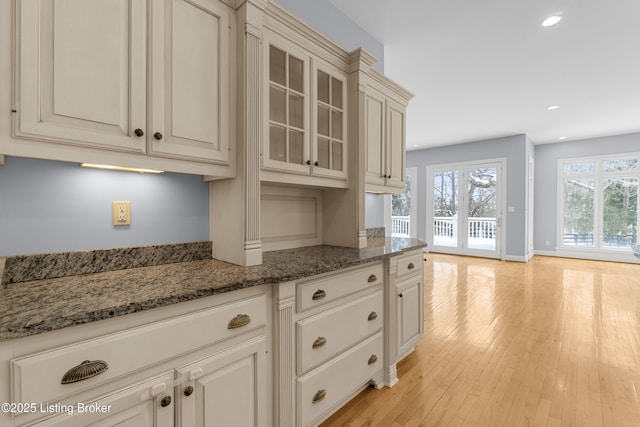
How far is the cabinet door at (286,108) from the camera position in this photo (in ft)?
5.63

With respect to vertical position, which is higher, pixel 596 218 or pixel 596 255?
pixel 596 218

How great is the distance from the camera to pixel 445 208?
7.61 metres

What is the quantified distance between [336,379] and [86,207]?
Answer: 1549 millimetres

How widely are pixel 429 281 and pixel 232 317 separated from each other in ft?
14.1

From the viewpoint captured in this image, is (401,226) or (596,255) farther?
(401,226)

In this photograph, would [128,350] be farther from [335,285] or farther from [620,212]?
[620,212]

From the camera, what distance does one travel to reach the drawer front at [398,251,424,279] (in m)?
2.19

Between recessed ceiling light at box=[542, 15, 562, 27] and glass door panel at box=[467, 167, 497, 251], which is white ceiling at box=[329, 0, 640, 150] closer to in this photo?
recessed ceiling light at box=[542, 15, 562, 27]

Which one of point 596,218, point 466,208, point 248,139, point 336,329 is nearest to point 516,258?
point 466,208

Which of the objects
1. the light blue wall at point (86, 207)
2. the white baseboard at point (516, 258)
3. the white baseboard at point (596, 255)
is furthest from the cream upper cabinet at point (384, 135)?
the white baseboard at point (596, 255)

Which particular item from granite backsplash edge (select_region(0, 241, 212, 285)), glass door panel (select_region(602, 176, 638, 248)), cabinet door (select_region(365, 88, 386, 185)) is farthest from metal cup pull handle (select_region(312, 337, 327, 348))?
glass door panel (select_region(602, 176, 638, 248))

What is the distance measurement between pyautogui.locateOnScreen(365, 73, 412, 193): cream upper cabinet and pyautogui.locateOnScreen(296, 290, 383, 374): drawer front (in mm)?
1048

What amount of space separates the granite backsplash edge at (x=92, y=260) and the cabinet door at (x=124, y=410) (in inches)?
23.4

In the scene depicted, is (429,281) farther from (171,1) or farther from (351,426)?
(171,1)
